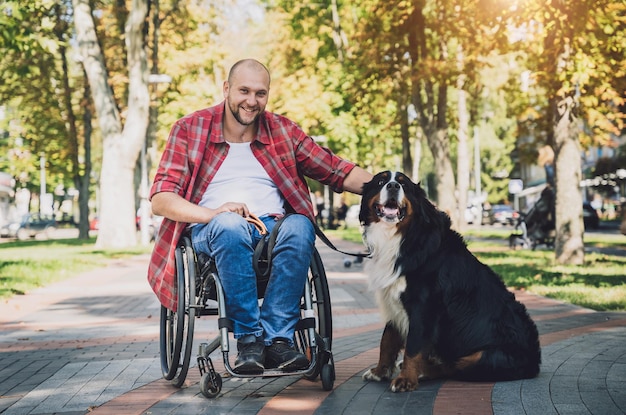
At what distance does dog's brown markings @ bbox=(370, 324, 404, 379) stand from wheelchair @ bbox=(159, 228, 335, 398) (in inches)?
13.5

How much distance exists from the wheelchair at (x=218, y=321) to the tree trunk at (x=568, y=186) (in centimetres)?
1070

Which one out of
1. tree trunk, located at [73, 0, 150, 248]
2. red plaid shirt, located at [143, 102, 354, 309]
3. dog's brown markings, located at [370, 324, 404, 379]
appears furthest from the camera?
tree trunk, located at [73, 0, 150, 248]

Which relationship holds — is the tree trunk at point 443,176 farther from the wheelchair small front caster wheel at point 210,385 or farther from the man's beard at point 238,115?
the wheelchair small front caster wheel at point 210,385

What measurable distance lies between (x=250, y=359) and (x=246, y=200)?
1.05m

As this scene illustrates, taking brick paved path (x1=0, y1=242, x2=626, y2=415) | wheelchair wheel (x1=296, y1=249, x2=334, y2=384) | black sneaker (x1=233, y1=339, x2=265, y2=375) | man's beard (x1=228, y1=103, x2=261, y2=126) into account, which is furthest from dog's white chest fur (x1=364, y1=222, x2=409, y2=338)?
man's beard (x1=228, y1=103, x2=261, y2=126)

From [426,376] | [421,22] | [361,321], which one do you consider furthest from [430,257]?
[421,22]

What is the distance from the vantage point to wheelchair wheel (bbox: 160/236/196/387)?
5.15m

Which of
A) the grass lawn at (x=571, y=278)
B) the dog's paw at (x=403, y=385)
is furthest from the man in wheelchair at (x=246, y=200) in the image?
the grass lawn at (x=571, y=278)

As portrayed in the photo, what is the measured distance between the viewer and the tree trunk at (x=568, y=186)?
15328 mm

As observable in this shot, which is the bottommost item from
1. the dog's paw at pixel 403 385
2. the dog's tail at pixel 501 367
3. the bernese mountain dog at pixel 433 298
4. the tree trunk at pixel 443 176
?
the dog's paw at pixel 403 385

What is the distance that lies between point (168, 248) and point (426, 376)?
5.54 feet

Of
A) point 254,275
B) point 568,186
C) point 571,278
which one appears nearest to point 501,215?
point 568,186

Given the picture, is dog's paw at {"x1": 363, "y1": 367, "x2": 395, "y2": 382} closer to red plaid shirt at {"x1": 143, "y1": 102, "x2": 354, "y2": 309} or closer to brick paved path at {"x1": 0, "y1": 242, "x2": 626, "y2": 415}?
brick paved path at {"x1": 0, "y1": 242, "x2": 626, "y2": 415}

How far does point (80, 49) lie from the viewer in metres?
25.8
